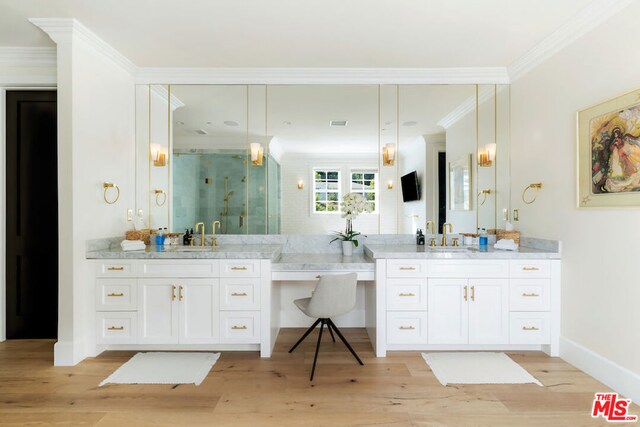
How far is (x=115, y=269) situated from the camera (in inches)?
106

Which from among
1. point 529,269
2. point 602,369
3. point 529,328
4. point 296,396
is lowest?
point 296,396

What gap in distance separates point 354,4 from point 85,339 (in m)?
3.35

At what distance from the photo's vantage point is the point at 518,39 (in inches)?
107

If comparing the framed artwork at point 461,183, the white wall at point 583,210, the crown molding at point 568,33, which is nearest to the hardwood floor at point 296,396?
the white wall at point 583,210

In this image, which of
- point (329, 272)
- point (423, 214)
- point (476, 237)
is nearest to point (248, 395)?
point (329, 272)

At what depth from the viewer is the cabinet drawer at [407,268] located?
2.70 m

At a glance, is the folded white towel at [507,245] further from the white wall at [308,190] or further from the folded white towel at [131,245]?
the folded white towel at [131,245]

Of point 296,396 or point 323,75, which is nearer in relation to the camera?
point 296,396

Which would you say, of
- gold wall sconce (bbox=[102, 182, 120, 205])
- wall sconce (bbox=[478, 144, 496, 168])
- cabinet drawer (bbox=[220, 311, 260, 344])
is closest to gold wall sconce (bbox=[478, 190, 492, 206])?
wall sconce (bbox=[478, 144, 496, 168])

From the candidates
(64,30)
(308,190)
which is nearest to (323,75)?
(308,190)

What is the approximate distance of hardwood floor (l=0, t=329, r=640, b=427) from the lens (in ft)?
6.24

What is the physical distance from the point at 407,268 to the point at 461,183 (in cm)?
129

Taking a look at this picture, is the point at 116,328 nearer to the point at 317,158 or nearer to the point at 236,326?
the point at 236,326

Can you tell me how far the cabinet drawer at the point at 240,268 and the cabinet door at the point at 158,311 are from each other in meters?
0.45
